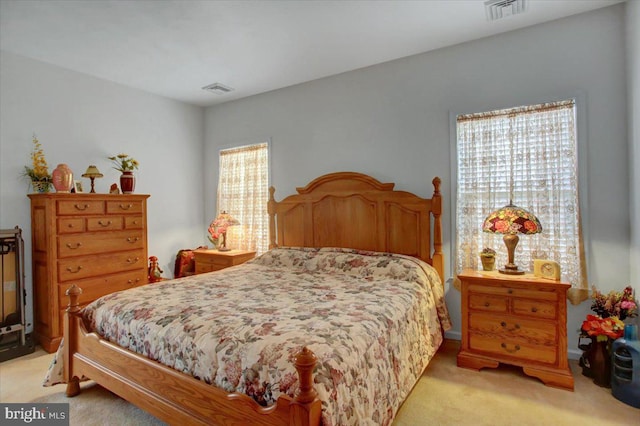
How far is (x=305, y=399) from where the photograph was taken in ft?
3.95

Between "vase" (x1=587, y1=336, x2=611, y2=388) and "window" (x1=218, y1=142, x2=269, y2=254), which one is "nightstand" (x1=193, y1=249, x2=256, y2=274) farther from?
"vase" (x1=587, y1=336, x2=611, y2=388)

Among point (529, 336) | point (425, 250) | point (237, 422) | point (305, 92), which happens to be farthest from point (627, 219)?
point (305, 92)

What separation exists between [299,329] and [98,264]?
9.06ft

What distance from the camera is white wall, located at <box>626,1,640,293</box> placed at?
2350mm

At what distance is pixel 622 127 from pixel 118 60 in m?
4.42

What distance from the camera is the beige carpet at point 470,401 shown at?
2021 millimetres

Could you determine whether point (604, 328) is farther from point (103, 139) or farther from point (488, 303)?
point (103, 139)

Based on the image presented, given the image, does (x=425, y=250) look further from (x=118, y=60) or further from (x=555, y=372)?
(x=118, y=60)

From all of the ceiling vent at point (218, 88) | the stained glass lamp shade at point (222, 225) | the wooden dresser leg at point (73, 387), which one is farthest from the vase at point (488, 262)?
the ceiling vent at point (218, 88)

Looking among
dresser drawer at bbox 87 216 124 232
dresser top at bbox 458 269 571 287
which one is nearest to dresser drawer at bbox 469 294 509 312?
dresser top at bbox 458 269 571 287

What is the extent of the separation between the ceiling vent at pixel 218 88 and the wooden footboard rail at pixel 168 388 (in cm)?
278

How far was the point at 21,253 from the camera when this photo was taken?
3.04 m

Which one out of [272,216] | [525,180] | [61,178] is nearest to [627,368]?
[525,180]

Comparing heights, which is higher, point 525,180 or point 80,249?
point 525,180
